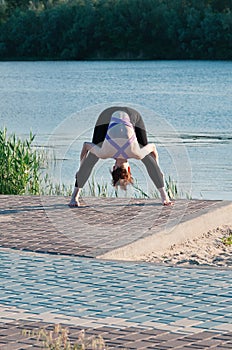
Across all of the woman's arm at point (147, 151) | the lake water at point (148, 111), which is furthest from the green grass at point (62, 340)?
the lake water at point (148, 111)

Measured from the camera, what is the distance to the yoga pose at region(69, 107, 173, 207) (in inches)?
324

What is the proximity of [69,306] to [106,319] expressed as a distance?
39cm

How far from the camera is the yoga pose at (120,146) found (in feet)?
27.0

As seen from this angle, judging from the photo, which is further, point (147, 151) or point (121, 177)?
point (147, 151)

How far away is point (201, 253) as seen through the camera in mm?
8109

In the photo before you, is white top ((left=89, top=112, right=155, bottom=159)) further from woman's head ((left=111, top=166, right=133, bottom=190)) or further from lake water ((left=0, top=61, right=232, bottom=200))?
lake water ((left=0, top=61, right=232, bottom=200))

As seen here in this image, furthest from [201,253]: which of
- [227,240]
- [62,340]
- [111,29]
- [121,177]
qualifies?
[111,29]

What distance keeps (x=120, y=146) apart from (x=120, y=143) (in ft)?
0.10

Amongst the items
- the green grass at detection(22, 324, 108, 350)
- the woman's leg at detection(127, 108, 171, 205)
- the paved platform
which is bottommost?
the green grass at detection(22, 324, 108, 350)

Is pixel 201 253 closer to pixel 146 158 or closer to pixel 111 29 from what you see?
pixel 146 158

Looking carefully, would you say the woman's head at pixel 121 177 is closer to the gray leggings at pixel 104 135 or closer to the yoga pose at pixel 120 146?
the yoga pose at pixel 120 146

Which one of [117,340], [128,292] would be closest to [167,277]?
[128,292]

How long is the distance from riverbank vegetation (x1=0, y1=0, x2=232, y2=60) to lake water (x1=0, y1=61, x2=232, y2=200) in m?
7.35

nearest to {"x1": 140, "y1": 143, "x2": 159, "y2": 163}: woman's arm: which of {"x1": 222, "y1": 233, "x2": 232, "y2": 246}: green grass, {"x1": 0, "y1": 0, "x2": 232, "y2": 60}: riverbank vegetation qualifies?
{"x1": 222, "y1": 233, "x2": 232, "y2": 246}: green grass
